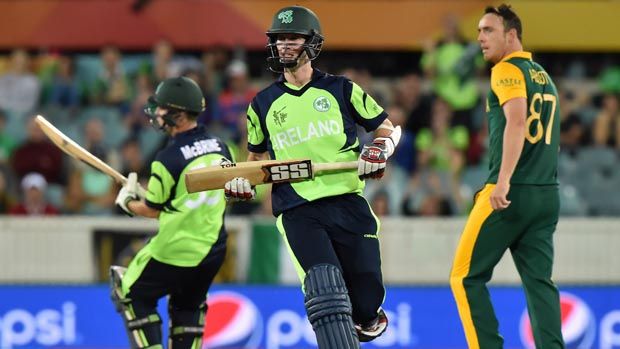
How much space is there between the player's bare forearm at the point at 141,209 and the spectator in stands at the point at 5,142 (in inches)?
250

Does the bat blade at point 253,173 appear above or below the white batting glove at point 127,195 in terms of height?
above

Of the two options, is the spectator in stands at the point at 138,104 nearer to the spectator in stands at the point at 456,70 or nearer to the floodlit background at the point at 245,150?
the floodlit background at the point at 245,150

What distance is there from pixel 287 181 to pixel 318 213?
0.88 feet

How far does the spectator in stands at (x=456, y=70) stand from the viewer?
50.3ft


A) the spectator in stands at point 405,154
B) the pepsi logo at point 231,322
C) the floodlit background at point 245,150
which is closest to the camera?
the pepsi logo at point 231,322

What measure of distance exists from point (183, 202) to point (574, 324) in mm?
5148

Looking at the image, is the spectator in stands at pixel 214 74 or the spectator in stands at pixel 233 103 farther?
the spectator in stands at pixel 214 74

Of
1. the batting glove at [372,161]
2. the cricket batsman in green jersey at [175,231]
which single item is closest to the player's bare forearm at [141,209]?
the cricket batsman in green jersey at [175,231]

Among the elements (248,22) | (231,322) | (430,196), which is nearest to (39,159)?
(231,322)

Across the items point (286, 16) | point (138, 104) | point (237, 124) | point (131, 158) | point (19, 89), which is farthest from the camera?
point (19, 89)

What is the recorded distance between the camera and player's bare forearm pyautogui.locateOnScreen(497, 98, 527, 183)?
739 centimetres

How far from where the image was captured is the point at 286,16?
24.6 feet

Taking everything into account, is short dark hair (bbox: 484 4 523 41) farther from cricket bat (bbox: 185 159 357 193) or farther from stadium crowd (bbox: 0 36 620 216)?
stadium crowd (bbox: 0 36 620 216)

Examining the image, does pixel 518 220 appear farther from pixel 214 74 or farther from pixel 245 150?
pixel 214 74
